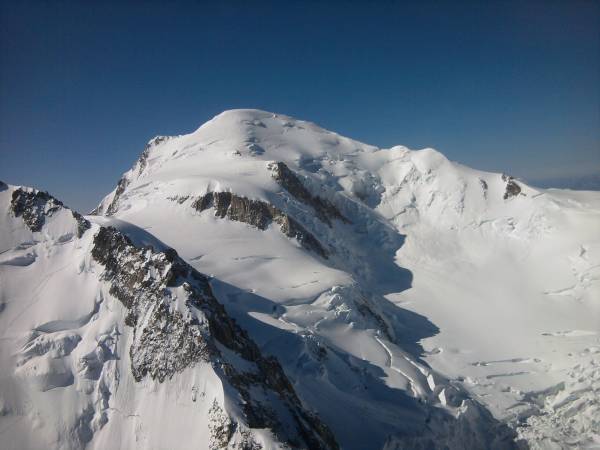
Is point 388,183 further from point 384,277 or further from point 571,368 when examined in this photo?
point 571,368

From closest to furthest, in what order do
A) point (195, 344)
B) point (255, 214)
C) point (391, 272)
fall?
point (195, 344), point (255, 214), point (391, 272)

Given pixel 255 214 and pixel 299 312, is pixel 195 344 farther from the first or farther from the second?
pixel 255 214

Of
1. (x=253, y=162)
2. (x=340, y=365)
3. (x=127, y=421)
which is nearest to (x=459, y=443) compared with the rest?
(x=340, y=365)

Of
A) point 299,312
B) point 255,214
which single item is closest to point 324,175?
point 255,214

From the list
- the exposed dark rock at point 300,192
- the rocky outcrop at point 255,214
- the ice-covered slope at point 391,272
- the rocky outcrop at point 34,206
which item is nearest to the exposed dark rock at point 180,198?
the ice-covered slope at point 391,272

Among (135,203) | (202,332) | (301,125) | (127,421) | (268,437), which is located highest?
(301,125)

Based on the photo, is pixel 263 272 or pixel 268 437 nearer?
pixel 268 437
